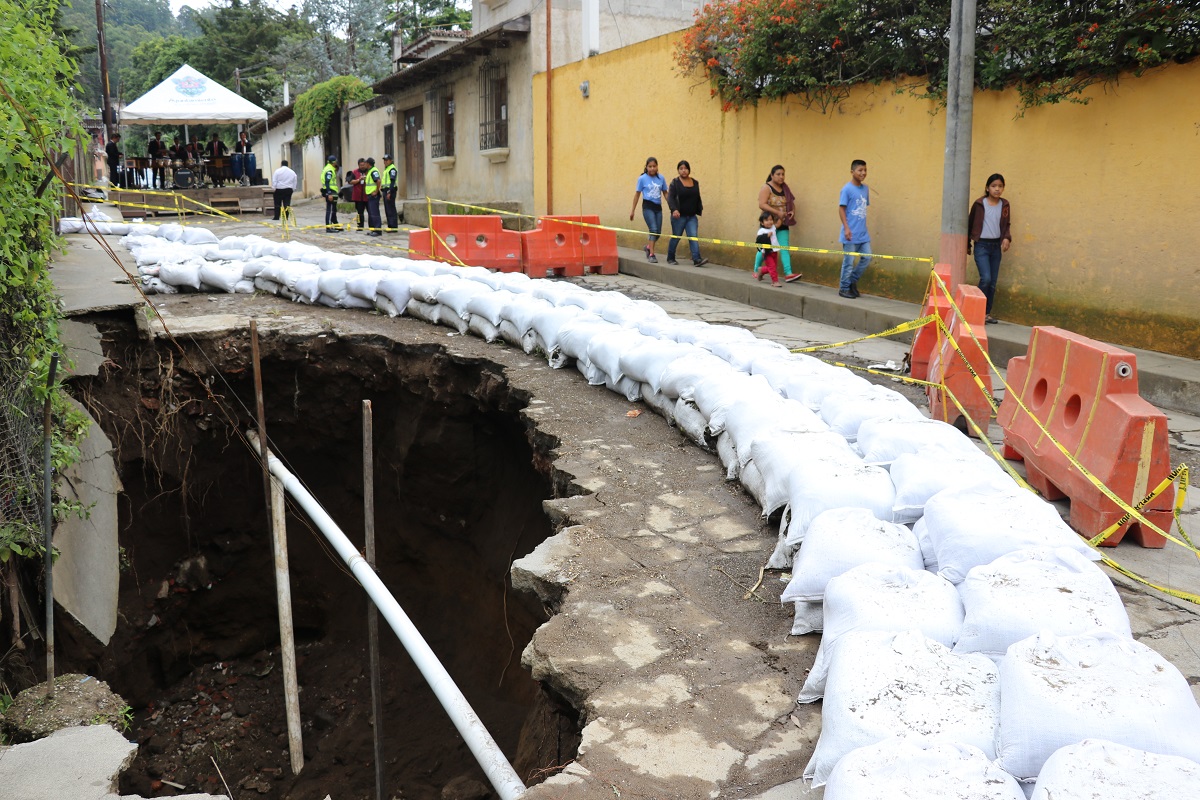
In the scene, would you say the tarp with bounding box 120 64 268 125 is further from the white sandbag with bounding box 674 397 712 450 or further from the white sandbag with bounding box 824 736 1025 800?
the white sandbag with bounding box 824 736 1025 800

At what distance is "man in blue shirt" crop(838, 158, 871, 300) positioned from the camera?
8.85 metres

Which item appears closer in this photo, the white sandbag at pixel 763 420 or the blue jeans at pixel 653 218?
the white sandbag at pixel 763 420

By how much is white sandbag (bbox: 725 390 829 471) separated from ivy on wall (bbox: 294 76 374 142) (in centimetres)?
2207

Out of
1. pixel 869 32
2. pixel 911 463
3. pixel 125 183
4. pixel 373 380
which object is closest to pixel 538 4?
pixel 869 32

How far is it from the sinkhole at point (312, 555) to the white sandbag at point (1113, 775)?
3972 mm

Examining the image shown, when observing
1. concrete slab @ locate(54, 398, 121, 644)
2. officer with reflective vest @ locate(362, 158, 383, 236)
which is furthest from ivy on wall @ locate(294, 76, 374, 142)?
concrete slab @ locate(54, 398, 121, 644)

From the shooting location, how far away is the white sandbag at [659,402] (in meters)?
4.84

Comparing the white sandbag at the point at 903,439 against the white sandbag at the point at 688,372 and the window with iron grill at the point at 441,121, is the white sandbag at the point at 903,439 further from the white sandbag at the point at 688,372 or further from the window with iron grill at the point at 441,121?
the window with iron grill at the point at 441,121

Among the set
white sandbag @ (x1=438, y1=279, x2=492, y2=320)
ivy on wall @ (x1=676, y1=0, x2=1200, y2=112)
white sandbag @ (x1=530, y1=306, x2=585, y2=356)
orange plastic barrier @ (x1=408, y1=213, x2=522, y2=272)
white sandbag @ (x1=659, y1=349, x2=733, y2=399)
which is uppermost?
ivy on wall @ (x1=676, y1=0, x2=1200, y2=112)

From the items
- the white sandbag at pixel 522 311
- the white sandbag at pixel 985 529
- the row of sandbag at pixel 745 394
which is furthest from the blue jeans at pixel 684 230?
the white sandbag at pixel 985 529

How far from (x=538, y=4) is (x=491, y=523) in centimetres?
1193

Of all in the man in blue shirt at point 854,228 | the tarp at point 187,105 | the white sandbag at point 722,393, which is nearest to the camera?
the white sandbag at point 722,393

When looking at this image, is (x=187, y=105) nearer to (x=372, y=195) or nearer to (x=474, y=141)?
(x=474, y=141)

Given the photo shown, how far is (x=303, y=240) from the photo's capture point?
13273mm
